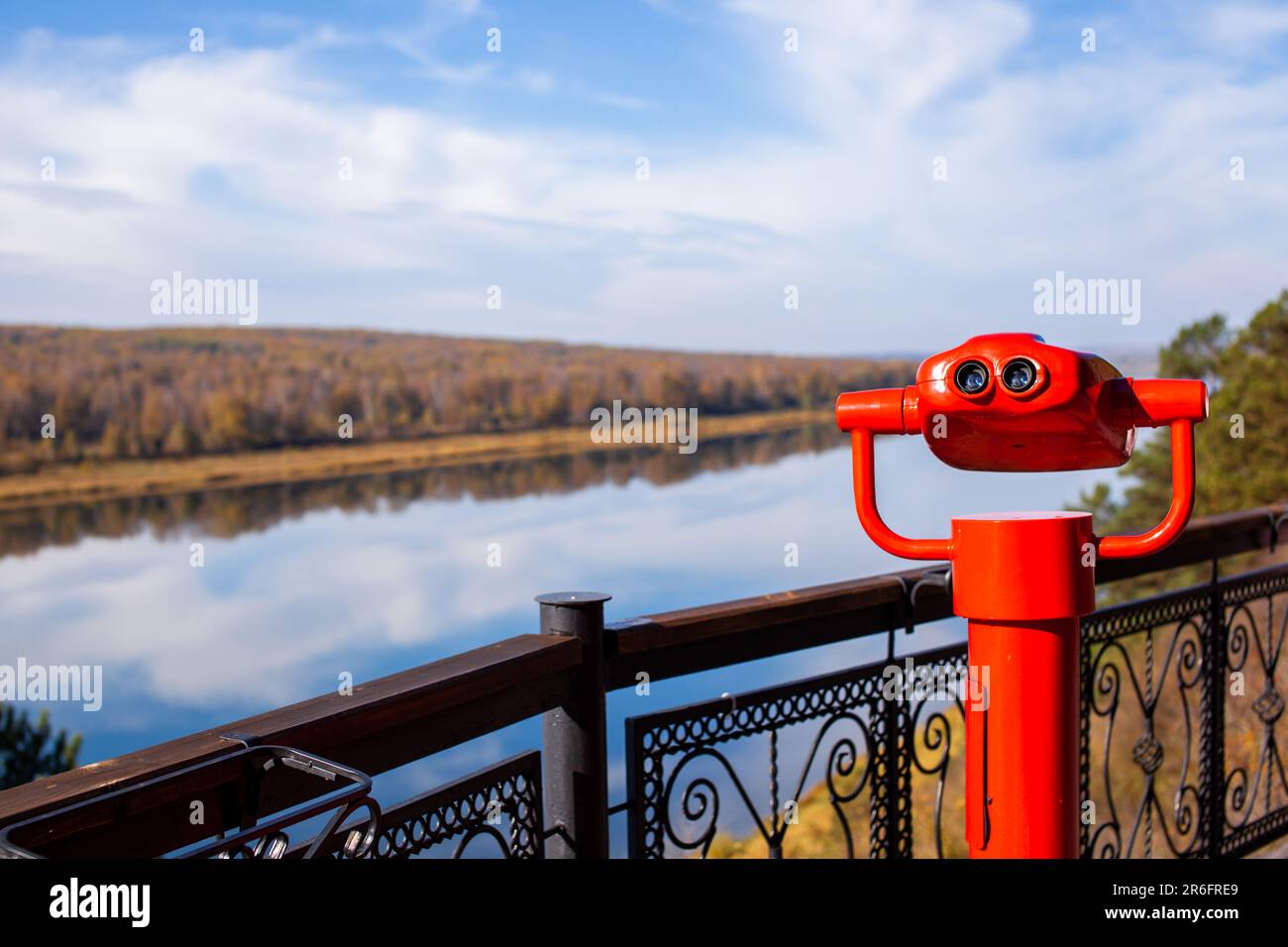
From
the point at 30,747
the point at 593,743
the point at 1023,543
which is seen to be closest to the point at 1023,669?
the point at 1023,543

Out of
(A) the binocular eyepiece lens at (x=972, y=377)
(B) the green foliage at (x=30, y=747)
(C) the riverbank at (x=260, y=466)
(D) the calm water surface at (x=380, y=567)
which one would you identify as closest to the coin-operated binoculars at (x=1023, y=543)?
(A) the binocular eyepiece lens at (x=972, y=377)

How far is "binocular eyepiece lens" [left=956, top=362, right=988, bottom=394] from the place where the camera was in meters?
1.29

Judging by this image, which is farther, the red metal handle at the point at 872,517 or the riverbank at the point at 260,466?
the riverbank at the point at 260,466

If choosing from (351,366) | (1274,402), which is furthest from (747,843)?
(351,366)

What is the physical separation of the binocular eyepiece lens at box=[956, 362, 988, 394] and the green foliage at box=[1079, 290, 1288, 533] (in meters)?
13.6

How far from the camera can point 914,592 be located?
6.79ft

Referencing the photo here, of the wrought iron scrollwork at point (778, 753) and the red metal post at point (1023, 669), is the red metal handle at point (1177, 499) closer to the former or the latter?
the red metal post at point (1023, 669)

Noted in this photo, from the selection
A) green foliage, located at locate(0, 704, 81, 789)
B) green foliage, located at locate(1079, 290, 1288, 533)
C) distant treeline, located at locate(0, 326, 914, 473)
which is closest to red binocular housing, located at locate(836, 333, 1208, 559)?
green foliage, located at locate(1079, 290, 1288, 533)

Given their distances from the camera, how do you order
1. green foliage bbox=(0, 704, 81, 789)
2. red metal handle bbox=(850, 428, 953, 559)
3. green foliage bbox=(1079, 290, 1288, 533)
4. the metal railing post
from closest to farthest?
red metal handle bbox=(850, 428, 953, 559)
the metal railing post
green foliage bbox=(0, 704, 81, 789)
green foliage bbox=(1079, 290, 1288, 533)

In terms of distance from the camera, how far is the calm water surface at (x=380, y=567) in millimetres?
28703

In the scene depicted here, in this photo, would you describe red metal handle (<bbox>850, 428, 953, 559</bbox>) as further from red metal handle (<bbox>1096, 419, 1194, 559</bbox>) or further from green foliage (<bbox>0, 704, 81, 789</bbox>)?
green foliage (<bbox>0, 704, 81, 789</bbox>)
